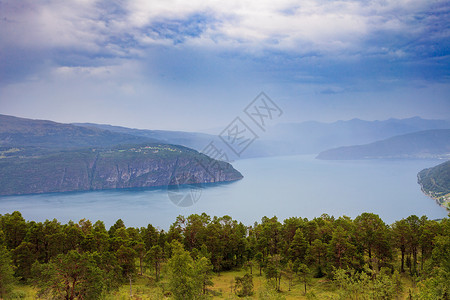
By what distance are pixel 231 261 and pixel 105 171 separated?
385 feet

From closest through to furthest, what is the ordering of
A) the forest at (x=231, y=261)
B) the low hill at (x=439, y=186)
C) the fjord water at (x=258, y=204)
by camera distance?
1. the forest at (x=231, y=261)
2. the fjord water at (x=258, y=204)
3. the low hill at (x=439, y=186)

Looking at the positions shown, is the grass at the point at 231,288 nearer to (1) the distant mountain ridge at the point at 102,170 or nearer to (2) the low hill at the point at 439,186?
(2) the low hill at the point at 439,186

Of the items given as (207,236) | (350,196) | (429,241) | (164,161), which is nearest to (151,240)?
(207,236)

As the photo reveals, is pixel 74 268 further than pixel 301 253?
No

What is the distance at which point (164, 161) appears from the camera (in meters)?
137

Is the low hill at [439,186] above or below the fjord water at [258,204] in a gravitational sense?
above

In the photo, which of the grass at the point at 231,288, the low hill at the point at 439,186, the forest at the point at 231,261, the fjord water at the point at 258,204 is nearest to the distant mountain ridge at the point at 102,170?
the fjord water at the point at 258,204

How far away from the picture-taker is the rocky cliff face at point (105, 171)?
380ft

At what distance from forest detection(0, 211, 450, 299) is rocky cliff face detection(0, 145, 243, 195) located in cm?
9117

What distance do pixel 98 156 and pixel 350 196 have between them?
111m

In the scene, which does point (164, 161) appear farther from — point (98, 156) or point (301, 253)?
point (301, 253)

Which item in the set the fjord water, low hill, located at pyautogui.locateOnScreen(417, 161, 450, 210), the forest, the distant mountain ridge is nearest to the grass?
the forest

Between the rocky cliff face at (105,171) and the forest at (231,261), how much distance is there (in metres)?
91.2

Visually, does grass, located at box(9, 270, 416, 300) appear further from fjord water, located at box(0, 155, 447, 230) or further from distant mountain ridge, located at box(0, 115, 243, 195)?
distant mountain ridge, located at box(0, 115, 243, 195)
